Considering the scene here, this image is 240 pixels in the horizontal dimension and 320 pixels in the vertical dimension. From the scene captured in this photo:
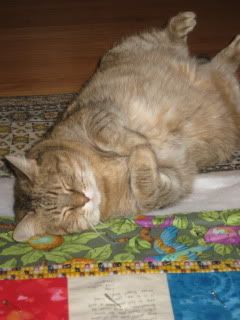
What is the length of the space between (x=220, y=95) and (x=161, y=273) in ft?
2.53

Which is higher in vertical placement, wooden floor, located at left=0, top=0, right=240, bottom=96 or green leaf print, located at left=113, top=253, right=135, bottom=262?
wooden floor, located at left=0, top=0, right=240, bottom=96

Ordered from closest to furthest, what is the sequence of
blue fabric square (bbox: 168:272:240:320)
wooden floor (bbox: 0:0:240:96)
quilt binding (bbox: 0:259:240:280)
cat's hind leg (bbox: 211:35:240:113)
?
1. blue fabric square (bbox: 168:272:240:320)
2. quilt binding (bbox: 0:259:240:280)
3. cat's hind leg (bbox: 211:35:240:113)
4. wooden floor (bbox: 0:0:240:96)

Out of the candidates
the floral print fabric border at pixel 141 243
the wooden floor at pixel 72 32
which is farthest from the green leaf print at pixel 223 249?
the wooden floor at pixel 72 32

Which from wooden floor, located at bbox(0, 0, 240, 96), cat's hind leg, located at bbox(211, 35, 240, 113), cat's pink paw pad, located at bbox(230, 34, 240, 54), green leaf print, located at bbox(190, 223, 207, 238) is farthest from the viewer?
wooden floor, located at bbox(0, 0, 240, 96)

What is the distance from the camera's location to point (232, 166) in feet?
5.52

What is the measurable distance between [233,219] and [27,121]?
3.36 ft

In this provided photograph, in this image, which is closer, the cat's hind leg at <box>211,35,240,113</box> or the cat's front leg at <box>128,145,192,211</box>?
the cat's front leg at <box>128,145,192,211</box>

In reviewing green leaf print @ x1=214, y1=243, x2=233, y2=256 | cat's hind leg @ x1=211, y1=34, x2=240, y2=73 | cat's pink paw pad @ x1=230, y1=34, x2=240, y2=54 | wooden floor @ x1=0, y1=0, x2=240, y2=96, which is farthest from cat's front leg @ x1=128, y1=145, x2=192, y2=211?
wooden floor @ x1=0, y1=0, x2=240, y2=96

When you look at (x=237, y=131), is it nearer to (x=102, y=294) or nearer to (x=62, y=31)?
(x=102, y=294)

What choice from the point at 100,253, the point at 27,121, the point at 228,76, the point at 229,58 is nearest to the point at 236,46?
the point at 229,58

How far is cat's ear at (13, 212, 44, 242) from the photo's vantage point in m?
1.29

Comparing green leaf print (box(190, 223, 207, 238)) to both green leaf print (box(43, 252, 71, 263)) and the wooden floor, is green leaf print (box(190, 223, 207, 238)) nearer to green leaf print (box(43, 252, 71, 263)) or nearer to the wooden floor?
green leaf print (box(43, 252, 71, 263))

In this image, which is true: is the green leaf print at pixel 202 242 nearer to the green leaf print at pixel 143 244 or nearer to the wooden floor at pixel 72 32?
the green leaf print at pixel 143 244

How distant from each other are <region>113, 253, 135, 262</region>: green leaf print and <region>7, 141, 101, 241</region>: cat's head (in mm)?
154
